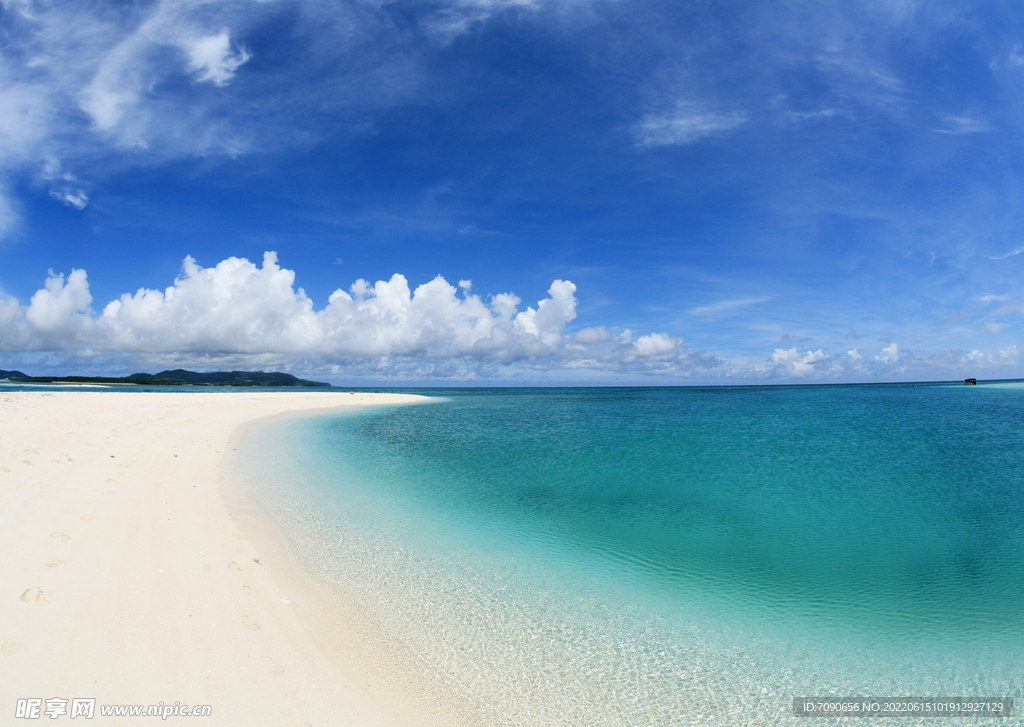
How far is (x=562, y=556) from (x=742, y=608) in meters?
3.73

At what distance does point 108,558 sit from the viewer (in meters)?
7.70

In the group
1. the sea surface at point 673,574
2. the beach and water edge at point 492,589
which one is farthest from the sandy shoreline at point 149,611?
the sea surface at point 673,574

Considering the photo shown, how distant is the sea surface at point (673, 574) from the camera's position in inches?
240

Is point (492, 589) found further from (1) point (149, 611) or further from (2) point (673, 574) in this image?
(1) point (149, 611)

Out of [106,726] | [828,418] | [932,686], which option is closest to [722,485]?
[932,686]

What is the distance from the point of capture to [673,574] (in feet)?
31.4

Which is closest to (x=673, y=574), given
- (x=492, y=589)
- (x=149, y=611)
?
(x=492, y=589)

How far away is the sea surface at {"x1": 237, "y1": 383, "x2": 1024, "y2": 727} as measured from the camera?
20.0 feet

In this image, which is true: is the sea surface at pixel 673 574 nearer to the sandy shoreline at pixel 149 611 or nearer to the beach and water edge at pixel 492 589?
the beach and water edge at pixel 492 589

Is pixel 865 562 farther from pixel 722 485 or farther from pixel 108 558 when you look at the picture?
pixel 108 558

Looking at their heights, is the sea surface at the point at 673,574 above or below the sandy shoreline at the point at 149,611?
below

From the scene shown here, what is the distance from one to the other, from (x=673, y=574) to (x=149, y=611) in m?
9.21

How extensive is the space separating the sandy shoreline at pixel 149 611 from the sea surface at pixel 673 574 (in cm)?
131

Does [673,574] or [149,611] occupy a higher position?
[149,611]
